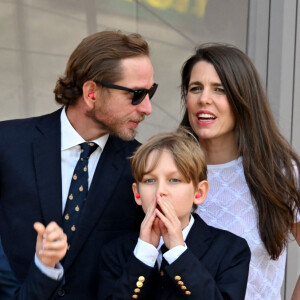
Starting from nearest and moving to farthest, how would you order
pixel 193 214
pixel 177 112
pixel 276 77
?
pixel 193 214
pixel 276 77
pixel 177 112

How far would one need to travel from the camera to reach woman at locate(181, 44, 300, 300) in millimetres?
2678

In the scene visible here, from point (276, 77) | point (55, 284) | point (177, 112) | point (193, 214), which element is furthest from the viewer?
point (177, 112)

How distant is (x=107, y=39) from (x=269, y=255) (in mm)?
1142

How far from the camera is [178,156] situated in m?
2.38

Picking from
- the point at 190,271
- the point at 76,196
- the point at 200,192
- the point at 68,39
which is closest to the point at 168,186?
the point at 200,192

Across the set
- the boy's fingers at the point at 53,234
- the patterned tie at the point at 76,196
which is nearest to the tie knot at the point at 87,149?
the patterned tie at the point at 76,196

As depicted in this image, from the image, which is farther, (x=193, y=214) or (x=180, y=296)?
(x=193, y=214)

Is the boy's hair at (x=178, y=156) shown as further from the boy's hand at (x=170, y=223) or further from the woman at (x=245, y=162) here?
the woman at (x=245, y=162)

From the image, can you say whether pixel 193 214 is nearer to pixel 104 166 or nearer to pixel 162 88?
pixel 104 166

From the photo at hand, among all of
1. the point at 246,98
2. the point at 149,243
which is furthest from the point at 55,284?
the point at 246,98

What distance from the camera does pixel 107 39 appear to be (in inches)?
112

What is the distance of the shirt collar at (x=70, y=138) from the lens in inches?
106

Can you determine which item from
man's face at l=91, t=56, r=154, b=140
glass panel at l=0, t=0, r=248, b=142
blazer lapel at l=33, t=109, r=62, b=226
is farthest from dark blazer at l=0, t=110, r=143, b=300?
glass panel at l=0, t=0, r=248, b=142

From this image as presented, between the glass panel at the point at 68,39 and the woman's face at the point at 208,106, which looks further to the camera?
the glass panel at the point at 68,39
